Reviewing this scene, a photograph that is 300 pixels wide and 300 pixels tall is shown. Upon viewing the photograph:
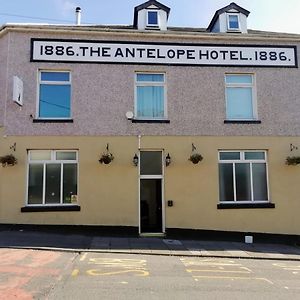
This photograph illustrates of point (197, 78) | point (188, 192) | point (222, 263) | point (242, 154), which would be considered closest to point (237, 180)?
point (242, 154)

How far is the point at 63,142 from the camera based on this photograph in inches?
606

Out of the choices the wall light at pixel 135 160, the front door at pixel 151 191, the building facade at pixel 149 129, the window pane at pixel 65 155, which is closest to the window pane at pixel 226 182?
the building facade at pixel 149 129

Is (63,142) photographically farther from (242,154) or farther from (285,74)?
(285,74)

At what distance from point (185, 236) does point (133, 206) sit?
2.21m

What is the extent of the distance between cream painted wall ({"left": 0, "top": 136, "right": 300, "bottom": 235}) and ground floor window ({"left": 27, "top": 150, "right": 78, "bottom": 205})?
11.7 inches

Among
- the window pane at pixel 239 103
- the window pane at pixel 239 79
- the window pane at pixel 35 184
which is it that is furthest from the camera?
the window pane at pixel 239 79

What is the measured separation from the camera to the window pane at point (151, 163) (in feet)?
52.2

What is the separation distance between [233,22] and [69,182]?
948 cm

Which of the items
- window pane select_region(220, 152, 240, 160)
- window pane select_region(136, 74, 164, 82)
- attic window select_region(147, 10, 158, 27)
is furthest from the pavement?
attic window select_region(147, 10, 158, 27)

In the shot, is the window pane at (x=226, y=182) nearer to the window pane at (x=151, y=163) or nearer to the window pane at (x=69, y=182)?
the window pane at (x=151, y=163)

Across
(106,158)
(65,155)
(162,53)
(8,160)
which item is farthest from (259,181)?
(8,160)

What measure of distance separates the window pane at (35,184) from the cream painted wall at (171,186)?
299mm

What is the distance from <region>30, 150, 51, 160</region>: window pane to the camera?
15.4 meters

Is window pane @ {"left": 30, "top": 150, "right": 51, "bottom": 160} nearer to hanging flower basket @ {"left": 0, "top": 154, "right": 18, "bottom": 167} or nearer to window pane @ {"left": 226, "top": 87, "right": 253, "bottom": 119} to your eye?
hanging flower basket @ {"left": 0, "top": 154, "right": 18, "bottom": 167}
